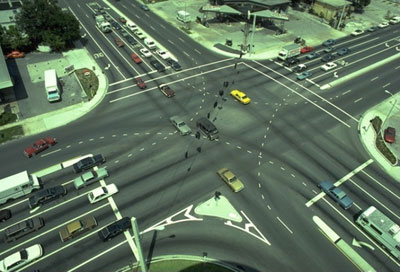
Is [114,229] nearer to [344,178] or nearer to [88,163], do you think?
[88,163]

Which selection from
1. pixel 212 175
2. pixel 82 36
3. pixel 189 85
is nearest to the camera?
pixel 212 175

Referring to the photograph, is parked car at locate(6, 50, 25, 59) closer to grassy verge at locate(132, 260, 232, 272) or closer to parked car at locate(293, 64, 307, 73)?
grassy verge at locate(132, 260, 232, 272)

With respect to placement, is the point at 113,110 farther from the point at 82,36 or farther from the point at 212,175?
the point at 82,36

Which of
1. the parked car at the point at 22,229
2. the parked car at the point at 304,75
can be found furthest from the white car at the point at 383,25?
the parked car at the point at 22,229

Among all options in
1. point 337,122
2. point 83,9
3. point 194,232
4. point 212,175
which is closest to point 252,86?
point 337,122

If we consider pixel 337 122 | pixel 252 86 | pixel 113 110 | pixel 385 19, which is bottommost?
pixel 337 122

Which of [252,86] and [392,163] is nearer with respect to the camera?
[392,163]

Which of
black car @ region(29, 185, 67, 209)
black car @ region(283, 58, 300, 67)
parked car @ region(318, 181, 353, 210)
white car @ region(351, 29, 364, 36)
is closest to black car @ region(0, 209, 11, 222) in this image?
black car @ region(29, 185, 67, 209)
